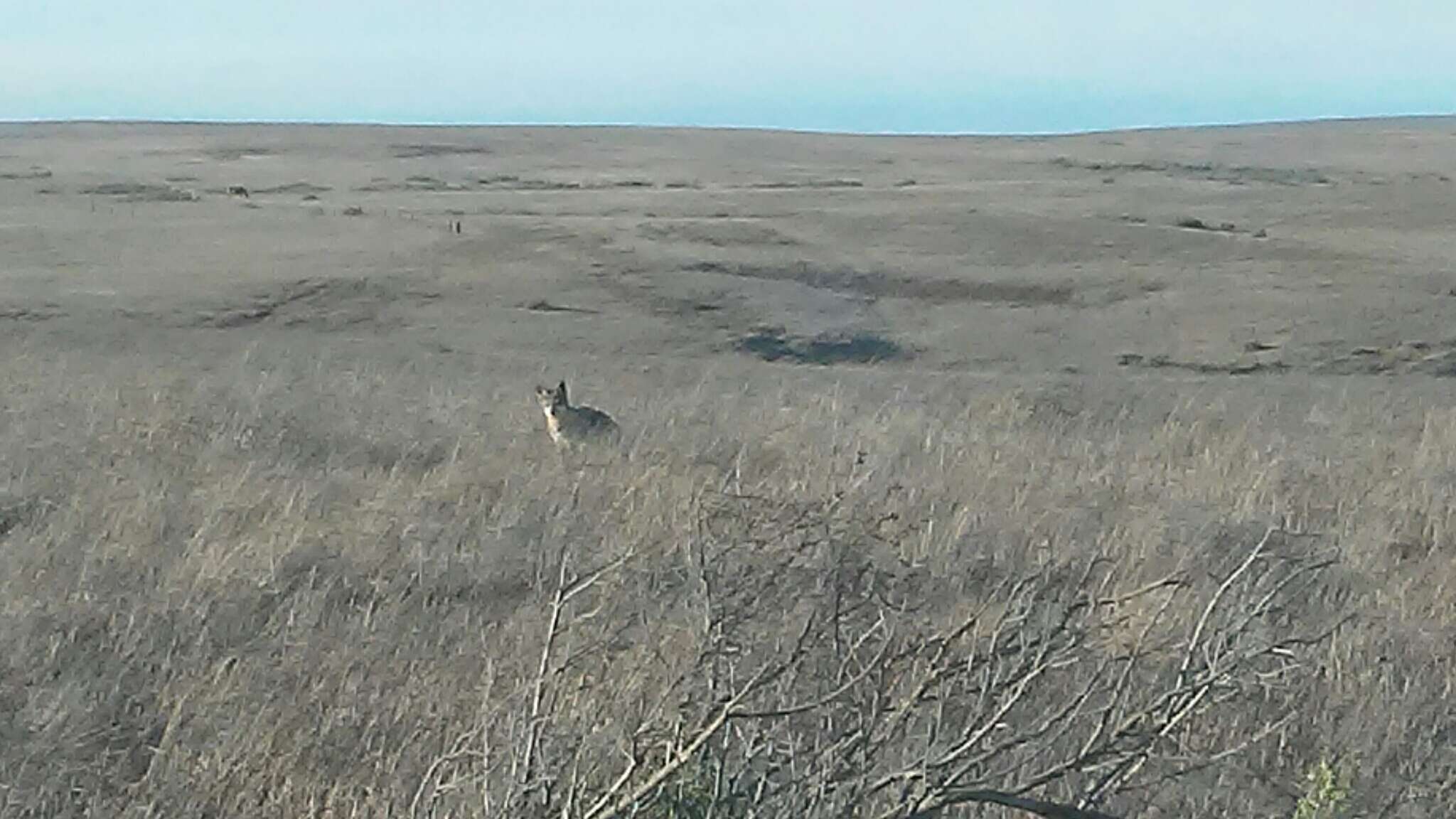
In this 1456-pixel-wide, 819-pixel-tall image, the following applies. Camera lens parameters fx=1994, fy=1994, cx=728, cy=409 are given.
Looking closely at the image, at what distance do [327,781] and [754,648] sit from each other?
3.39ft

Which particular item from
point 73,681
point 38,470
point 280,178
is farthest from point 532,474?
point 280,178

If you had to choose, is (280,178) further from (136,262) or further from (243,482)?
(243,482)

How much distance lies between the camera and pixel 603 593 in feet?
19.1

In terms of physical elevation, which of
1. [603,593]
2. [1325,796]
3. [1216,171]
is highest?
[1325,796]

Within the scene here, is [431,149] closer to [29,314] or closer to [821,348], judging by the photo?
[29,314]

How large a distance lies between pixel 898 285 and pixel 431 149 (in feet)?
117

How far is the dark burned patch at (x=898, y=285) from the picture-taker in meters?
20.1

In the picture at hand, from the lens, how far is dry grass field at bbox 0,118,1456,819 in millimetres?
3883

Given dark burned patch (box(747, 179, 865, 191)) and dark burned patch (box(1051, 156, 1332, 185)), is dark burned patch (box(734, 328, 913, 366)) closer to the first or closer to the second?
dark burned patch (box(747, 179, 865, 191))

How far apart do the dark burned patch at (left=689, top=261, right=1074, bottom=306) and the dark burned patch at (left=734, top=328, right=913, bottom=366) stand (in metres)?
2.49

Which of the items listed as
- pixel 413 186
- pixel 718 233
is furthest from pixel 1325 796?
pixel 413 186

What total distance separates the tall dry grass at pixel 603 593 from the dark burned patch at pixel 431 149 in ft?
141

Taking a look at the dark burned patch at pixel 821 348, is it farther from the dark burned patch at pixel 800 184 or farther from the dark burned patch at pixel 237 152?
the dark burned patch at pixel 237 152

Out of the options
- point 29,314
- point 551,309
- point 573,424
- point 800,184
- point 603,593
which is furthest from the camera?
point 800,184
